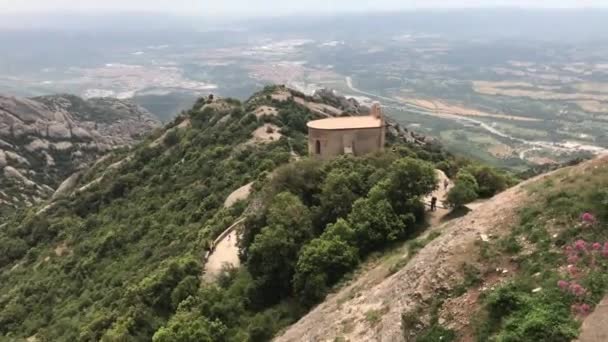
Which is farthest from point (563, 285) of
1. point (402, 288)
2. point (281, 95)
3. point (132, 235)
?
point (281, 95)

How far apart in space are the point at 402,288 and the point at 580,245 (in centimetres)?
575

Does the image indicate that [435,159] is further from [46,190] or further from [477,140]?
[477,140]

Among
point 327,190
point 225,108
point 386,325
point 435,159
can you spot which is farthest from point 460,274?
point 225,108

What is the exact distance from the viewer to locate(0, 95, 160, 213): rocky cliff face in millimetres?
100188

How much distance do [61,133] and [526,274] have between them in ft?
387

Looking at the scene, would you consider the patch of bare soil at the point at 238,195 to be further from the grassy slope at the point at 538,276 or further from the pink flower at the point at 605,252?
the pink flower at the point at 605,252

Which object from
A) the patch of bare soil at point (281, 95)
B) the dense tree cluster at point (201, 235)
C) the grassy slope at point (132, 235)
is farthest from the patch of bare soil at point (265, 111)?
the patch of bare soil at point (281, 95)

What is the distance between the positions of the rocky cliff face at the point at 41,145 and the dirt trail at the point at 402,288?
83.4 m

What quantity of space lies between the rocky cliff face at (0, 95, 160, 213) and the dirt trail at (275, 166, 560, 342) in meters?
83.4

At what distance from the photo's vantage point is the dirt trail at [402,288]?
61.7 ft

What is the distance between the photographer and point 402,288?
19891mm

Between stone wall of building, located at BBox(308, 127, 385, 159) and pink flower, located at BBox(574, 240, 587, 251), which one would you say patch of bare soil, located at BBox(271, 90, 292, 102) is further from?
pink flower, located at BBox(574, 240, 587, 251)

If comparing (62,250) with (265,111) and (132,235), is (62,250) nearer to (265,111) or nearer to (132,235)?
(132,235)

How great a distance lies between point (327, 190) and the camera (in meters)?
32.8
